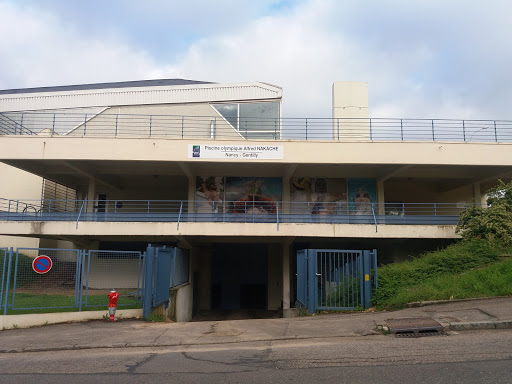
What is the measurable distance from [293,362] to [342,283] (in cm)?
672

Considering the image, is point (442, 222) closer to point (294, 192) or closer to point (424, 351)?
point (294, 192)

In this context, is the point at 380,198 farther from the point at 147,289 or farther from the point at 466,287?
the point at 147,289

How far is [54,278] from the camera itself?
1340 cm

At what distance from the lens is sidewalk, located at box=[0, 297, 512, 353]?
9375mm

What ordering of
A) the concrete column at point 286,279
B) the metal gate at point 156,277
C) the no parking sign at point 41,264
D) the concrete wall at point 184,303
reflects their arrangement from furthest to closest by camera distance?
the concrete column at point 286,279
the concrete wall at point 184,303
the metal gate at point 156,277
the no parking sign at point 41,264

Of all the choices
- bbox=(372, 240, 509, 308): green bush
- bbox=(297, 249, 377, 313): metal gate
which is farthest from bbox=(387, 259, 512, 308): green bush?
bbox=(297, 249, 377, 313): metal gate

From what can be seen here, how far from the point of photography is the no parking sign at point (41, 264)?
484 inches

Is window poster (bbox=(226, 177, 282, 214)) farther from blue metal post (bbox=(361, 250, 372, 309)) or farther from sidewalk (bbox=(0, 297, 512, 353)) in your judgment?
sidewalk (bbox=(0, 297, 512, 353))

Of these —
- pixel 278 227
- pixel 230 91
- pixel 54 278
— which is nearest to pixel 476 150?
pixel 278 227

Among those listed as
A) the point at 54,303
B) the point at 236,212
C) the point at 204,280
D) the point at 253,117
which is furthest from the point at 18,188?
the point at 54,303

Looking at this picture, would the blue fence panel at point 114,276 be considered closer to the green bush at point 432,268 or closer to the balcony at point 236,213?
the balcony at point 236,213

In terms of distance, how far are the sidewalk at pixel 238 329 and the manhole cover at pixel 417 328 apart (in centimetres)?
23

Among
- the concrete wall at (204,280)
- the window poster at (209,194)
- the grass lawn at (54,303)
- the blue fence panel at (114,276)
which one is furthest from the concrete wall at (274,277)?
the grass lawn at (54,303)

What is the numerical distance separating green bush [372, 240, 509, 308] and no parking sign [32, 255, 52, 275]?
30.8ft
